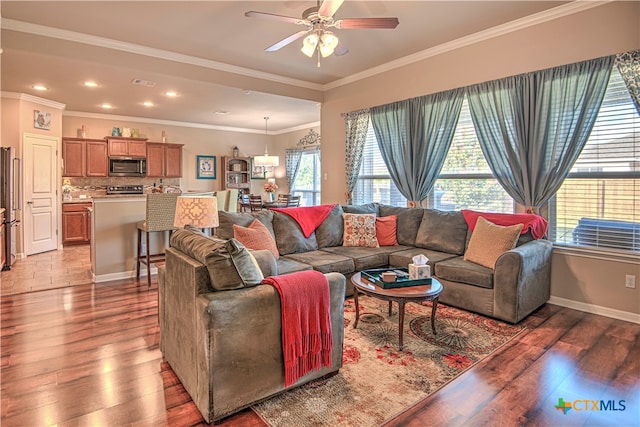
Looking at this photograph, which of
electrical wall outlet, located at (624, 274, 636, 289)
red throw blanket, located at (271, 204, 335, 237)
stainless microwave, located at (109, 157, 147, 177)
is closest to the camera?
electrical wall outlet, located at (624, 274, 636, 289)

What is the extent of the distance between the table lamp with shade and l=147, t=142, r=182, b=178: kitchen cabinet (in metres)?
6.16

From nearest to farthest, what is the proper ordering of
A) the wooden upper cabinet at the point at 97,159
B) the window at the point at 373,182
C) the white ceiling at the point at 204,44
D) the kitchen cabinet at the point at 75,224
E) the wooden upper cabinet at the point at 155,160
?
the white ceiling at the point at 204,44
the window at the point at 373,182
the kitchen cabinet at the point at 75,224
the wooden upper cabinet at the point at 97,159
the wooden upper cabinet at the point at 155,160

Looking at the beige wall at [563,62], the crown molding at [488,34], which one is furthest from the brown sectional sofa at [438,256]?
the crown molding at [488,34]

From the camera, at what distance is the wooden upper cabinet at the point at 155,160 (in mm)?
8430

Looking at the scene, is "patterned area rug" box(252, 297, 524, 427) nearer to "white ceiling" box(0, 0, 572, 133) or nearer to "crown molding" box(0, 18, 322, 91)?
"white ceiling" box(0, 0, 572, 133)

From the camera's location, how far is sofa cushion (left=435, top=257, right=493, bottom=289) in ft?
11.2

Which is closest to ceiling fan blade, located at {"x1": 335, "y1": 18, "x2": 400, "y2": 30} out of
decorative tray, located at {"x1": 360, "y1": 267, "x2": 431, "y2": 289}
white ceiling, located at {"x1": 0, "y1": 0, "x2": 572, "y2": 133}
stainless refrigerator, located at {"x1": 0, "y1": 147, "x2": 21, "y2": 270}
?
white ceiling, located at {"x1": 0, "y1": 0, "x2": 572, "y2": 133}

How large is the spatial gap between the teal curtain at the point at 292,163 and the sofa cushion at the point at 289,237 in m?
5.68

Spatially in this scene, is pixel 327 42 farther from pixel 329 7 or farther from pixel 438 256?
pixel 438 256

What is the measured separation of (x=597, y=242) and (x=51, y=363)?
4768mm

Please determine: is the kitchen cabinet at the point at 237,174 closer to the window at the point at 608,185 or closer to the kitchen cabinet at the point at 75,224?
the kitchen cabinet at the point at 75,224

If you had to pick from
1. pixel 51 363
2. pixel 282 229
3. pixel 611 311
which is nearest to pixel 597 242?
pixel 611 311

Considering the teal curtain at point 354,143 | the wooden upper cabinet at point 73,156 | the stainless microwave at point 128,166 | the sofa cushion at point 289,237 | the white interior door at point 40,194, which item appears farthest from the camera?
the stainless microwave at point 128,166

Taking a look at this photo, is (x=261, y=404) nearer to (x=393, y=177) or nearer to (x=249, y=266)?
(x=249, y=266)
